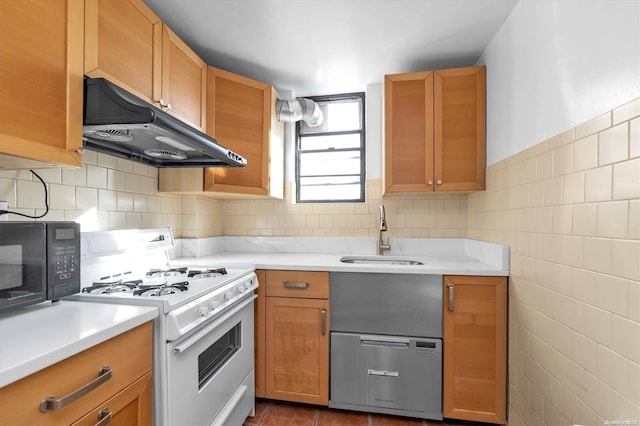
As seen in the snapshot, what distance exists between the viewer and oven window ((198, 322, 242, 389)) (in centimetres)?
133

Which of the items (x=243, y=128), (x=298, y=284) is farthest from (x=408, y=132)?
(x=298, y=284)

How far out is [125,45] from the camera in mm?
1305

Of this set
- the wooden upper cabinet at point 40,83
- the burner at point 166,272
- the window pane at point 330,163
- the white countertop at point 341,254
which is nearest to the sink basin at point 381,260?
the white countertop at point 341,254

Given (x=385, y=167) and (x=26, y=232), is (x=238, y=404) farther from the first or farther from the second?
(x=385, y=167)

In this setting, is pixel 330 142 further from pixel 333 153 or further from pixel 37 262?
pixel 37 262

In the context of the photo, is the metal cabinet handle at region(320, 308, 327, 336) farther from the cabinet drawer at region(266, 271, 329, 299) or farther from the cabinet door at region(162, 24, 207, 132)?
the cabinet door at region(162, 24, 207, 132)

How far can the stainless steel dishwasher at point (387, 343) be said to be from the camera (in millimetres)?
1721

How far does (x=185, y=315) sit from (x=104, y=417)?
14.5 inches

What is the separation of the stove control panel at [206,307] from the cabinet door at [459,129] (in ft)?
4.73

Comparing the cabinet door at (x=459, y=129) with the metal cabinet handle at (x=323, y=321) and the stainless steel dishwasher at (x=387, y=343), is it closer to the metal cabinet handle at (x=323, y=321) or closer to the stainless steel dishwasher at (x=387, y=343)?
the stainless steel dishwasher at (x=387, y=343)

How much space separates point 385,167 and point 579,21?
1178mm

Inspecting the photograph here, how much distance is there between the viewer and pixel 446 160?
1999 millimetres

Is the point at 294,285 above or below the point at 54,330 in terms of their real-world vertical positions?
below

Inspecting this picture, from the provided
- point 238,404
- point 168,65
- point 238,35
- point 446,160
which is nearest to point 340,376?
point 238,404
